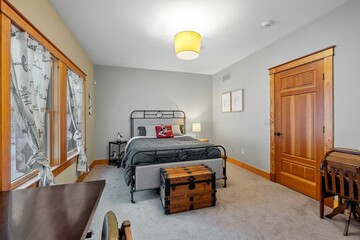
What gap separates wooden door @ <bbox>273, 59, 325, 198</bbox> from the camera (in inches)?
99.6

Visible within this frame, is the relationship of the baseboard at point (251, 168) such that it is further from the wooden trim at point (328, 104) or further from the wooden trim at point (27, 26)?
the wooden trim at point (27, 26)

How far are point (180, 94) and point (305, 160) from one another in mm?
3567

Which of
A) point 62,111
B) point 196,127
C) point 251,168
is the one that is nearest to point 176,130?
point 196,127

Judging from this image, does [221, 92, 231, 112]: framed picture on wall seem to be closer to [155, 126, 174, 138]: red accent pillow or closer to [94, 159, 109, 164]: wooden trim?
[155, 126, 174, 138]: red accent pillow

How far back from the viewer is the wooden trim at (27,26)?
138cm

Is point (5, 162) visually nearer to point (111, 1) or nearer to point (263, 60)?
point (111, 1)

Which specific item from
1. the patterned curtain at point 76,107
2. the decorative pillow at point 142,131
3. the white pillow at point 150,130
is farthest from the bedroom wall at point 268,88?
the patterned curtain at point 76,107

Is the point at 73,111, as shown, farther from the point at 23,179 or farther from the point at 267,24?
the point at 267,24

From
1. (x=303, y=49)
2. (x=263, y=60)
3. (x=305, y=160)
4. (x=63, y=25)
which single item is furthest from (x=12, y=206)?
(x=263, y=60)

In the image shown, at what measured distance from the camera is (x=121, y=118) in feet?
15.6

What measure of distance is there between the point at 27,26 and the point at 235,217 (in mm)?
3099

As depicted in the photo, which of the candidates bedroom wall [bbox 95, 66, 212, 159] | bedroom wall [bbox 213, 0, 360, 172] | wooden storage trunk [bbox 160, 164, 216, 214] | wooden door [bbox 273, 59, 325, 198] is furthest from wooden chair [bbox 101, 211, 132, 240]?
bedroom wall [bbox 95, 66, 212, 159]

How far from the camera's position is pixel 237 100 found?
428cm

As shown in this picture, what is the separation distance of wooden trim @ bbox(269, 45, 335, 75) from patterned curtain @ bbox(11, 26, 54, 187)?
11.8 ft
